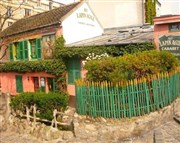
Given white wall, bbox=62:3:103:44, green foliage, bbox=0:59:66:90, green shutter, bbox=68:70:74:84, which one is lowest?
green shutter, bbox=68:70:74:84

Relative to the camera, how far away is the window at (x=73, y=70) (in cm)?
2065

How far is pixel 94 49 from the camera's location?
19438mm

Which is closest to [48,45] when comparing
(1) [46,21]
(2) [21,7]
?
(1) [46,21]

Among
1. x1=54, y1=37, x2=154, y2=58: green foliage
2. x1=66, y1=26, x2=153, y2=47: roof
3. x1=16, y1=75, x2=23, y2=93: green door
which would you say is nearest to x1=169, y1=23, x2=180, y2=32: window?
x1=54, y1=37, x2=154, y2=58: green foliage

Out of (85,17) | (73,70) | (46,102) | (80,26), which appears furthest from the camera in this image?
(85,17)

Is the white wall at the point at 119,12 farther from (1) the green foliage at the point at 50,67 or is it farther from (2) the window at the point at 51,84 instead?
(2) the window at the point at 51,84

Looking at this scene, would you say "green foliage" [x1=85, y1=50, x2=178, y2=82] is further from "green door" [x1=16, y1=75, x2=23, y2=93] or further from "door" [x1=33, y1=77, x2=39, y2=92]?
"green door" [x1=16, y1=75, x2=23, y2=93]

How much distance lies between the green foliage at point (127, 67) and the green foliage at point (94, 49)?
3853 millimetres

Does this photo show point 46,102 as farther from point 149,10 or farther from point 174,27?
point 149,10

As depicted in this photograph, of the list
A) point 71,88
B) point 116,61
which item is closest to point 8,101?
point 71,88

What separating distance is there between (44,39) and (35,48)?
1529mm

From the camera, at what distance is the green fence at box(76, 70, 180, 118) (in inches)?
492

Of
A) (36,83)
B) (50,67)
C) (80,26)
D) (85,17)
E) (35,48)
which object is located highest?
(85,17)

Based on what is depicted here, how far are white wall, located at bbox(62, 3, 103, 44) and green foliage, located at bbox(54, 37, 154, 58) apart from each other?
122 centimetres
